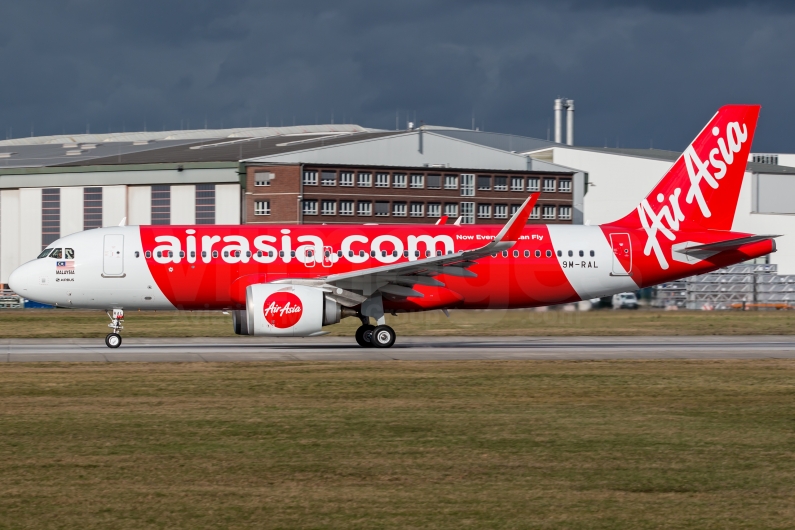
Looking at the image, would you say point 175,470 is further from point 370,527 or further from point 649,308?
point 649,308

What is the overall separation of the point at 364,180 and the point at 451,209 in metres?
9.42

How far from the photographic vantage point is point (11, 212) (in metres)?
95.4

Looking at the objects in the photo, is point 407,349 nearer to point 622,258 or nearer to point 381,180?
point 622,258

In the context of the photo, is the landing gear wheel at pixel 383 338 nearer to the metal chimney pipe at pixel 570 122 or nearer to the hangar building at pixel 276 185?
the hangar building at pixel 276 185

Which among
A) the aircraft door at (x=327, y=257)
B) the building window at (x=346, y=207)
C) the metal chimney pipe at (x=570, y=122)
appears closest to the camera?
the aircraft door at (x=327, y=257)

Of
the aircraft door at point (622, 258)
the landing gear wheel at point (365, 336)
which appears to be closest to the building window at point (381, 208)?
the aircraft door at point (622, 258)

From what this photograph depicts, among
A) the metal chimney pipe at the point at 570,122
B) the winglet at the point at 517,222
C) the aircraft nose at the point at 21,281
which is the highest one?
the metal chimney pipe at the point at 570,122

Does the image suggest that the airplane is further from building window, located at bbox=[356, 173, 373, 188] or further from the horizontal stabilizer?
building window, located at bbox=[356, 173, 373, 188]

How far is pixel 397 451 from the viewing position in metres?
13.1

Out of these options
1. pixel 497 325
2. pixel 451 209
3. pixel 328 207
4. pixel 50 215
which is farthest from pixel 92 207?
pixel 497 325

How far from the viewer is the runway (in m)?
27.4

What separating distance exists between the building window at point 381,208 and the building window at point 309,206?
6311 millimetres

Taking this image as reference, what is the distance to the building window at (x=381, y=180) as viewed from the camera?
9469 cm

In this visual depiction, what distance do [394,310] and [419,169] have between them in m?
65.9
